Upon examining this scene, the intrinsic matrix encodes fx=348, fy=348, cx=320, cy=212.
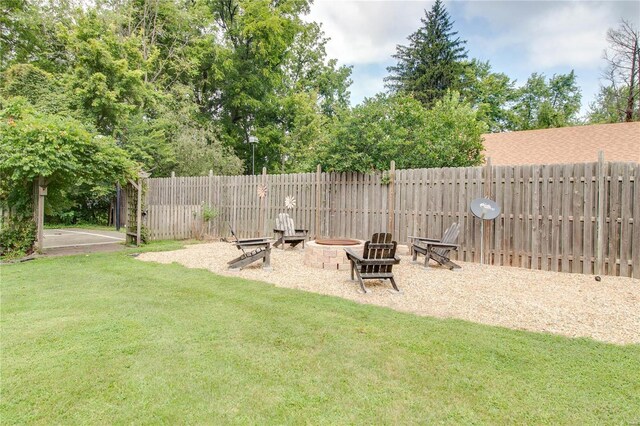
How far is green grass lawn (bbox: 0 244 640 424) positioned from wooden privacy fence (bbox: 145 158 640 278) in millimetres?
4127

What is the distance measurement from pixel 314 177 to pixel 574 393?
28.4 feet

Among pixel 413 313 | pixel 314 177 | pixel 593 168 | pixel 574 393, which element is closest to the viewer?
pixel 574 393

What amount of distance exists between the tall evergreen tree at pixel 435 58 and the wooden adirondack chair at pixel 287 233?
66.4ft

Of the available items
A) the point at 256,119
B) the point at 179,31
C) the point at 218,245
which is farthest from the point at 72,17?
the point at 218,245

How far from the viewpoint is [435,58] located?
27.5 metres

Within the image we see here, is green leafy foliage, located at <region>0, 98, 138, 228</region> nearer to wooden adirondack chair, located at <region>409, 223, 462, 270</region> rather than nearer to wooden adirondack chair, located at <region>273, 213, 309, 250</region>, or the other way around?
wooden adirondack chair, located at <region>273, 213, 309, 250</region>

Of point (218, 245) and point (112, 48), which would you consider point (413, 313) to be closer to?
point (218, 245)

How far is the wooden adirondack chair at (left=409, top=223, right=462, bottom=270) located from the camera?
7.32 meters

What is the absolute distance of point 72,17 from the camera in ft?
66.9

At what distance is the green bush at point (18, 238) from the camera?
8.53m

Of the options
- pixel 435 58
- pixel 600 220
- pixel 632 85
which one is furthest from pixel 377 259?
pixel 435 58

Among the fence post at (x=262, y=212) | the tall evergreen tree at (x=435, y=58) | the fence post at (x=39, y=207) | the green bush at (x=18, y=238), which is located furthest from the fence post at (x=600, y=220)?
the tall evergreen tree at (x=435, y=58)

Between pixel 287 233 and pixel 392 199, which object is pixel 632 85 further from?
pixel 287 233

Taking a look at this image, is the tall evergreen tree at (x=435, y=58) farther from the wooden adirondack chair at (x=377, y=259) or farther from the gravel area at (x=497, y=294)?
the wooden adirondack chair at (x=377, y=259)
